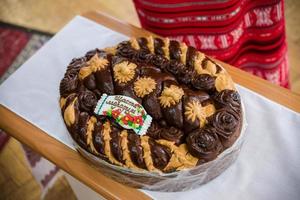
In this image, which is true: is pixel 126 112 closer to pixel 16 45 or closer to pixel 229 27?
pixel 229 27

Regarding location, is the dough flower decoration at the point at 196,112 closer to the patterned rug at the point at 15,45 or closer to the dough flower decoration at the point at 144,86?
the dough flower decoration at the point at 144,86

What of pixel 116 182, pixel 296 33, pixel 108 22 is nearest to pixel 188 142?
pixel 116 182

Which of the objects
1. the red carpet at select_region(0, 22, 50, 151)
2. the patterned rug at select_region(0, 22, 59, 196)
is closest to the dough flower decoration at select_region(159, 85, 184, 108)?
the patterned rug at select_region(0, 22, 59, 196)

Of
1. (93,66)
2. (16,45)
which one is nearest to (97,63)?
(93,66)

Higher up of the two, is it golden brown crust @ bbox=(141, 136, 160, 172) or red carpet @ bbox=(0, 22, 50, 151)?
golden brown crust @ bbox=(141, 136, 160, 172)

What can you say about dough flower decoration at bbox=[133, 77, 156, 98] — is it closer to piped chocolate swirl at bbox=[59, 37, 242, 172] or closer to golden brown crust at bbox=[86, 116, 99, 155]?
piped chocolate swirl at bbox=[59, 37, 242, 172]

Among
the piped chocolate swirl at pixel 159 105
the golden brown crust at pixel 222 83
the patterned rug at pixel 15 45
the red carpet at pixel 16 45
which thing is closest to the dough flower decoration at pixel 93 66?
the piped chocolate swirl at pixel 159 105
